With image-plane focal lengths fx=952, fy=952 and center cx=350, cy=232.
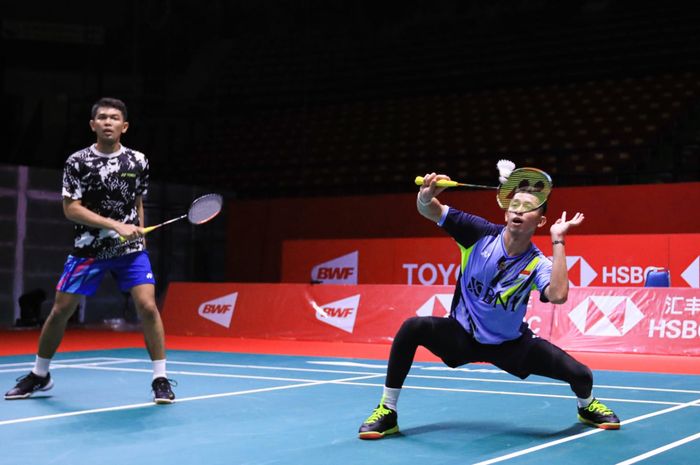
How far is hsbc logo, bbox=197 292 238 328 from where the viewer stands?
1427cm

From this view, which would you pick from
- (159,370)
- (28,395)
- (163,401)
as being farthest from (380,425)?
(28,395)

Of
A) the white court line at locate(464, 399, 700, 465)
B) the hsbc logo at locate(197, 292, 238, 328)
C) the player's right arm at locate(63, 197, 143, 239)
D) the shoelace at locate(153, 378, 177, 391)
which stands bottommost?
the white court line at locate(464, 399, 700, 465)

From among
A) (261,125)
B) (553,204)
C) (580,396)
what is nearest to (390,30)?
(261,125)

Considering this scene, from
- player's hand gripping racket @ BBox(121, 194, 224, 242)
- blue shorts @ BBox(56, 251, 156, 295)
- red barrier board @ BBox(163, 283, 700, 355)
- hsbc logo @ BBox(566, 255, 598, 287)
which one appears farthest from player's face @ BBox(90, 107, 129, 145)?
hsbc logo @ BBox(566, 255, 598, 287)

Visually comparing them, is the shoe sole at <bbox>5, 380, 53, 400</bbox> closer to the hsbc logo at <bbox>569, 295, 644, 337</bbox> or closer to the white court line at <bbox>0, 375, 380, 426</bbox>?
the white court line at <bbox>0, 375, 380, 426</bbox>

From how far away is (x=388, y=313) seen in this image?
12859 mm

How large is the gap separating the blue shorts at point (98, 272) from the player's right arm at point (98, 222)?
0.28 meters

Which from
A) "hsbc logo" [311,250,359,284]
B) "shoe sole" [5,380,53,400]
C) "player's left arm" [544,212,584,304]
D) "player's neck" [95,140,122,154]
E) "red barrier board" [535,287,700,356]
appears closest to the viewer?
"player's left arm" [544,212,584,304]

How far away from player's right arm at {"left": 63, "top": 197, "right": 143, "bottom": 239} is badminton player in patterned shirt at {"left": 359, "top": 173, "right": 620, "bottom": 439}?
219 centimetres

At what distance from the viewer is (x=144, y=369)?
9117 millimetres

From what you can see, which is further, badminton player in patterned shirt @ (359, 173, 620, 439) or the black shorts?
the black shorts

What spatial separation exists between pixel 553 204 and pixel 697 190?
241 centimetres

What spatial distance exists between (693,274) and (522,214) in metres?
8.73

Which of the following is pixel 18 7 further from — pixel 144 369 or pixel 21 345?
pixel 144 369
